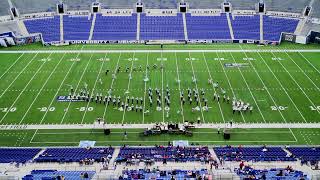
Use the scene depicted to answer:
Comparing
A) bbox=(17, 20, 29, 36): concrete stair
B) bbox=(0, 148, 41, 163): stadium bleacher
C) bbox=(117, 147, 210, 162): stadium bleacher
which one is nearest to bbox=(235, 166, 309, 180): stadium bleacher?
bbox=(117, 147, 210, 162): stadium bleacher

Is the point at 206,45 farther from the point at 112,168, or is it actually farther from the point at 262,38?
the point at 112,168

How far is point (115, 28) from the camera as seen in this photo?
5969 cm

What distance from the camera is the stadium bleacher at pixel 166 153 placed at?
27.3 metres

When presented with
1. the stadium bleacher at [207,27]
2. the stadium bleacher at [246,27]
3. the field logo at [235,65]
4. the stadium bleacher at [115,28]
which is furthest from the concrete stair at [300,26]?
the stadium bleacher at [115,28]

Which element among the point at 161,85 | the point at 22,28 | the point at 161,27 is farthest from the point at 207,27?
the point at 22,28

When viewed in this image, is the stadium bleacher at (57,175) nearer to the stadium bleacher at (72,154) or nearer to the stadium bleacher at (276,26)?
the stadium bleacher at (72,154)

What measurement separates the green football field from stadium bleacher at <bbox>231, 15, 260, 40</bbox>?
3.36m

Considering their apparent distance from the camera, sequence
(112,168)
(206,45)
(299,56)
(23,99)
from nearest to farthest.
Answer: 1. (112,168)
2. (23,99)
3. (299,56)
4. (206,45)

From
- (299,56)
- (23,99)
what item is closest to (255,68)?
(299,56)

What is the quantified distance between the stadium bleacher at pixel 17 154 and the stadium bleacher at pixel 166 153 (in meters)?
5.65

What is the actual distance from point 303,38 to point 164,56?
1797cm

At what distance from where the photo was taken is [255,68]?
46.1m

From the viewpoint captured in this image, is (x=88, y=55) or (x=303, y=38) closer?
(x=88, y=55)

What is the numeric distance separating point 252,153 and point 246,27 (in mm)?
33479
